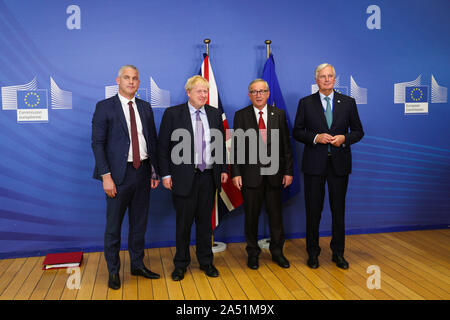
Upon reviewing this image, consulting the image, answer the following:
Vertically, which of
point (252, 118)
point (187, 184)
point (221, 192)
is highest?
point (252, 118)

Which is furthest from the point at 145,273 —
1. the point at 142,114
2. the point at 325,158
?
the point at 325,158

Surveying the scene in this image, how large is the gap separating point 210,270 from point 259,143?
1.13 meters

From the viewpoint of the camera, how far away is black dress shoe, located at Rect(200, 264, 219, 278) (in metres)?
3.33

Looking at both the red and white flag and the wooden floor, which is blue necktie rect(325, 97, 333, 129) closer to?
the red and white flag

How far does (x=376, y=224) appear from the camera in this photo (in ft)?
15.4

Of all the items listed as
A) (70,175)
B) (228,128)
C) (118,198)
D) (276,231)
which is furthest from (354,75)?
(70,175)

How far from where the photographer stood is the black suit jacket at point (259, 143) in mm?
3488

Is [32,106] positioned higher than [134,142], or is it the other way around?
[32,106]

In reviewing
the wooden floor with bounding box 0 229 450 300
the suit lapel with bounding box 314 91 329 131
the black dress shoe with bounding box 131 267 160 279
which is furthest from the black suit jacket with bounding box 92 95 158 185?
the suit lapel with bounding box 314 91 329 131

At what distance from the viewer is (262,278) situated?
3.28 meters

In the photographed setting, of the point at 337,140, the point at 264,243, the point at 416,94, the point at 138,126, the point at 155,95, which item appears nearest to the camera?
the point at 138,126

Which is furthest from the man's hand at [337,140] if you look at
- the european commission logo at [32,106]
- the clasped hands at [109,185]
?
the european commission logo at [32,106]

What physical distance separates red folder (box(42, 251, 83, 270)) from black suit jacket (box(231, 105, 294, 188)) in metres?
1.62

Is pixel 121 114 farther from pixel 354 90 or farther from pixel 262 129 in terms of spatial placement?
pixel 354 90
